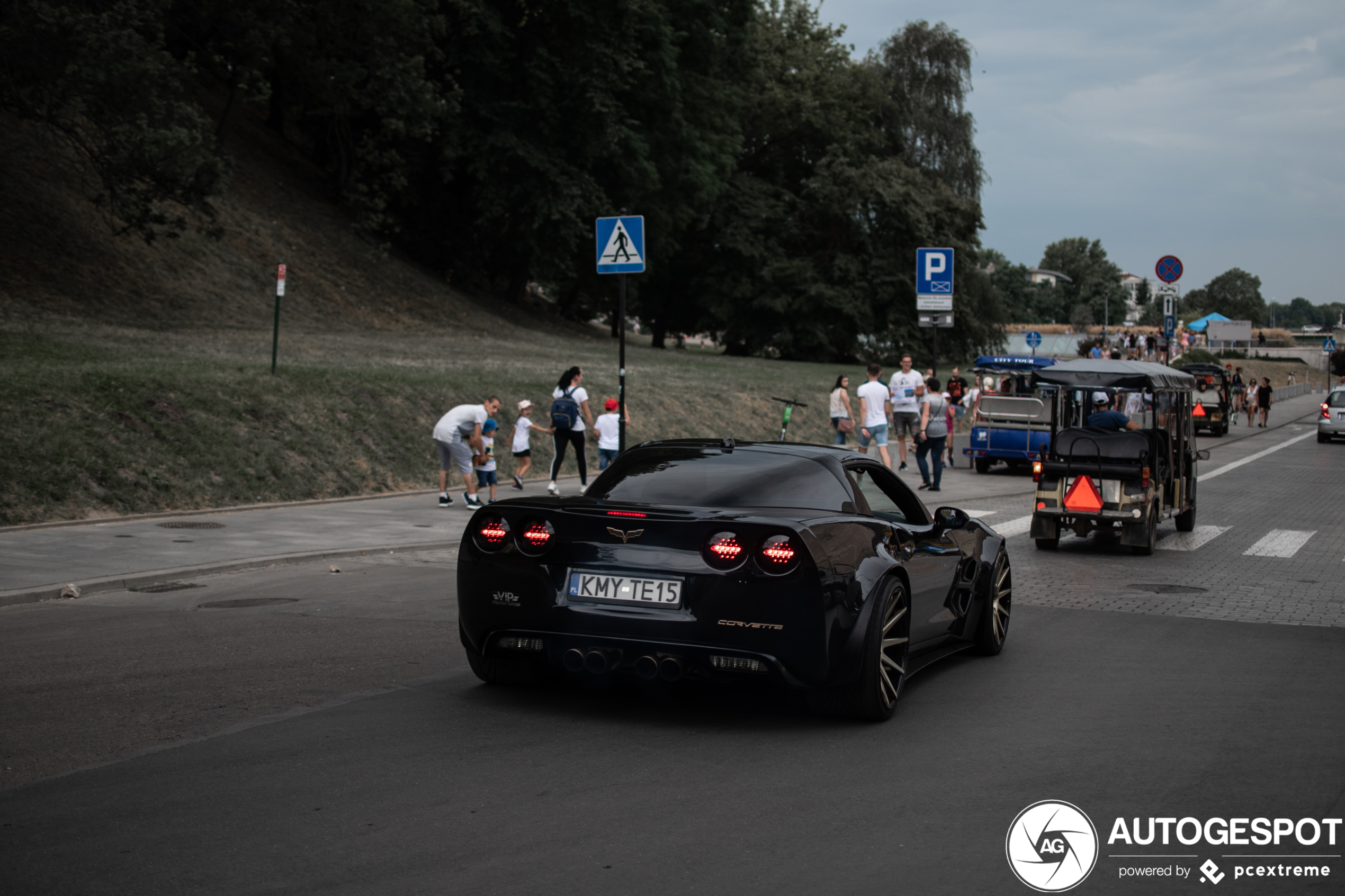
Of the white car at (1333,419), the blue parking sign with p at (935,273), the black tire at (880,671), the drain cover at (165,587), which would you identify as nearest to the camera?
the black tire at (880,671)

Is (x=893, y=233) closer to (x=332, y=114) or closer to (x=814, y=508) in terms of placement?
(x=332, y=114)

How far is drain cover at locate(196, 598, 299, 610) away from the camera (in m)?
9.59

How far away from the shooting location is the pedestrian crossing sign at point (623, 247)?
15742mm

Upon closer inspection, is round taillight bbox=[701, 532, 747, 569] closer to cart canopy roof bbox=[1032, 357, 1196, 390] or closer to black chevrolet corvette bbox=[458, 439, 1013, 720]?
black chevrolet corvette bbox=[458, 439, 1013, 720]

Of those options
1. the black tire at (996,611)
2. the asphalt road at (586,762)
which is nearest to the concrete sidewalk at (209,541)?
the asphalt road at (586,762)

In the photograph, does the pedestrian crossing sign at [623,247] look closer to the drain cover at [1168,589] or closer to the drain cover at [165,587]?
the drain cover at [165,587]

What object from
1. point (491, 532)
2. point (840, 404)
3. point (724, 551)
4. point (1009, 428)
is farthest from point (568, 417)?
point (724, 551)

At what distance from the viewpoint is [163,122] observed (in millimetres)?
25000

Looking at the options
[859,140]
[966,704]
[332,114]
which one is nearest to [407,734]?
[966,704]

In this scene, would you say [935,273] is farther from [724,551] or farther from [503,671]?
[724,551]

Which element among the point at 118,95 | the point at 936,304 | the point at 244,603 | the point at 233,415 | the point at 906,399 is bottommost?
the point at 244,603

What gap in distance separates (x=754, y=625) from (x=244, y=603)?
18.0 feet

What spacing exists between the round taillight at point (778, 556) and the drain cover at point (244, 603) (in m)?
5.28

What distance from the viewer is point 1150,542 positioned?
13828 mm
